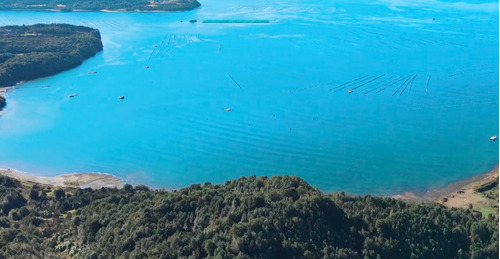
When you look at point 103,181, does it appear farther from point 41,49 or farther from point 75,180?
point 41,49

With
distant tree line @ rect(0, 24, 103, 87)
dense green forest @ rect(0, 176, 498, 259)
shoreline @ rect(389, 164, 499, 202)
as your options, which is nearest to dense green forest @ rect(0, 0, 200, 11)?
distant tree line @ rect(0, 24, 103, 87)

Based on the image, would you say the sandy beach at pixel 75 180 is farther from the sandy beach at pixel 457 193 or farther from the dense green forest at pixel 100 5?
the dense green forest at pixel 100 5

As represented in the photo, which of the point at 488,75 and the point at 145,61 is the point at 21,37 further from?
the point at 488,75

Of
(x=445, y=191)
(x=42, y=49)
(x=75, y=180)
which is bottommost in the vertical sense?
(x=75, y=180)

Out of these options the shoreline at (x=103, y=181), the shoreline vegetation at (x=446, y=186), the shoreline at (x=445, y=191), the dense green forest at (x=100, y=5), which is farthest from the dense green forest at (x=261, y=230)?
the dense green forest at (x=100, y=5)

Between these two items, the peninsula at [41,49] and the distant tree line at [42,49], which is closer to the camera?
the peninsula at [41,49]

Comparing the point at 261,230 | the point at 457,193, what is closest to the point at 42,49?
the point at 457,193
